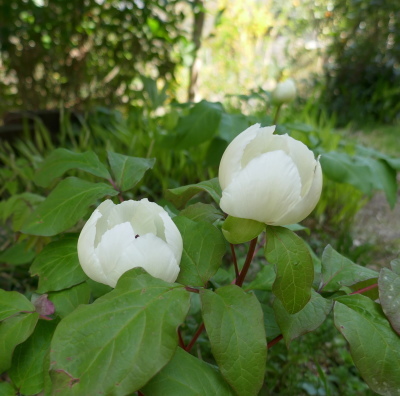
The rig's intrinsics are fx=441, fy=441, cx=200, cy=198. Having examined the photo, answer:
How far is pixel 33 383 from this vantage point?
53cm

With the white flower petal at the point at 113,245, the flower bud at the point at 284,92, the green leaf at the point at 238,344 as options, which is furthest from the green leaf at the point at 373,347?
the flower bud at the point at 284,92

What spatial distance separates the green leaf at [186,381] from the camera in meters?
0.46

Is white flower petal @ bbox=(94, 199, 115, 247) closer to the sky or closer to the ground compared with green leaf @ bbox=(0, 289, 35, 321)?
closer to the sky

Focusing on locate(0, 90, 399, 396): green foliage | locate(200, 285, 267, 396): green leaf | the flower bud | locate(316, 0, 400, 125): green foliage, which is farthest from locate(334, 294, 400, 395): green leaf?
locate(316, 0, 400, 125): green foliage

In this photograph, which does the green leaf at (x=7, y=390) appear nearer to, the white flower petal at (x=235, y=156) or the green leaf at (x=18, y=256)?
the white flower petal at (x=235, y=156)

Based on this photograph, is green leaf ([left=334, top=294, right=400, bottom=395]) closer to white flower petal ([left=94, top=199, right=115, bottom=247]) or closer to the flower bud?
white flower petal ([left=94, top=199, right=115, bottom=247])

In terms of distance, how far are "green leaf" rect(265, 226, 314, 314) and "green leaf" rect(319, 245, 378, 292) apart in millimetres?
129

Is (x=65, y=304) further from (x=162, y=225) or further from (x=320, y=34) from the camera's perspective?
(x=320, y=34)

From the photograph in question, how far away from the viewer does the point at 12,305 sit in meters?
0.56

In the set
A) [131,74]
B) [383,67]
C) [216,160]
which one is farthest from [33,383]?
[383,67]

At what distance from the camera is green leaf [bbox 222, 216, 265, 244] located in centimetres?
49

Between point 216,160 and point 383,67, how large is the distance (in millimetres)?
4562

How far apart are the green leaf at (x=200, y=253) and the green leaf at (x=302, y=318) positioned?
90 millimetres

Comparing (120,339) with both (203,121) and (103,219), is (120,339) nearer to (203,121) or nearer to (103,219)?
(103,219)
